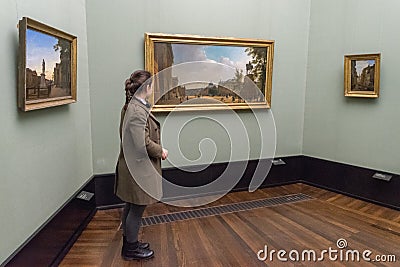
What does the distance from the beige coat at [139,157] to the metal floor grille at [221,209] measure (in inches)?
35.3

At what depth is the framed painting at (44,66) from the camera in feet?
5.75

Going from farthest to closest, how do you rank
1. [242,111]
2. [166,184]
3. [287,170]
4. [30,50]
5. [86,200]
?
[287,170], [242,111], [166,184], [86,200], [30,50]

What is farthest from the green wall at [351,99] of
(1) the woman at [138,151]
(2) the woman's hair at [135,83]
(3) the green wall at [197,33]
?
(2) the woman's hair at [135,83]

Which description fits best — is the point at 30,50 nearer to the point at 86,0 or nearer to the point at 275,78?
the point at 86,0

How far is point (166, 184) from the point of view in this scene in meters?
3.69

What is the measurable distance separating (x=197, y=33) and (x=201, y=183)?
1.82 metres

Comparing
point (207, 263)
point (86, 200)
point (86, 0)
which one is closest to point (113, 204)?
point (86, 200)

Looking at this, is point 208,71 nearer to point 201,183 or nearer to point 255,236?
point 201,183

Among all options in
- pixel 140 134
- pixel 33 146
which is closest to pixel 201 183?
pixel 140 134

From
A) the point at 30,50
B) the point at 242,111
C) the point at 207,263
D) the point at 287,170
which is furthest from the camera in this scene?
the point at 287,170

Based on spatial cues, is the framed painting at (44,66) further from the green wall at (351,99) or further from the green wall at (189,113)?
the green wall at (351,99)

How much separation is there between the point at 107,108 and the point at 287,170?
8.58 feet

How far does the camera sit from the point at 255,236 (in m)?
2.79

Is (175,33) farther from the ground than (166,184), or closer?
farther from the ground
